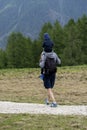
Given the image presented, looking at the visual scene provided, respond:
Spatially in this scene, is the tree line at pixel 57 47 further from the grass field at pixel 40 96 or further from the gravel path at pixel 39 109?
the gravel path at pixel 39 109

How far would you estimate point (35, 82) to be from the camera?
23609 mm

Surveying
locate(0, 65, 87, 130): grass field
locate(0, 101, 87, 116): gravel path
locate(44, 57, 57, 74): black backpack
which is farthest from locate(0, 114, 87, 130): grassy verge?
locate(44, 57, 57, 74): black backpack

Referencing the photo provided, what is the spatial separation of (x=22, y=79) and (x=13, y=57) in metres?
51.5

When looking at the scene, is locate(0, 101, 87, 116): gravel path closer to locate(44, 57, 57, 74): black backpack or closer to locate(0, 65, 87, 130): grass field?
locate(0, 65, 87, 130): grass field

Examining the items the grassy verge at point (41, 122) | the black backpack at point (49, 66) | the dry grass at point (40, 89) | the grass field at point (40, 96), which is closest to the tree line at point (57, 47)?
the dry grass at point (40, 89)

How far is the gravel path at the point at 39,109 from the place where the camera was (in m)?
13.1

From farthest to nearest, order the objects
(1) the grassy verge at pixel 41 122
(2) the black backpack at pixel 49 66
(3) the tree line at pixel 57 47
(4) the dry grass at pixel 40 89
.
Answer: (3) the tree line at pixel 57 47 < (4) the dry grass at pixel 40 89 < (2) the black backpack at pixel 49 66 < (1) the grassy verge at pixel 41 122

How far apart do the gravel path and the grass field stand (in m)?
0.82

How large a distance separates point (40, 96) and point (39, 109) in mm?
4228

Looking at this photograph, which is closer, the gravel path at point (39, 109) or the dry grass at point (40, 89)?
the gravel path at point (39, 109)

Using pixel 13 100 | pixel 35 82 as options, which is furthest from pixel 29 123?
pixel 35 82

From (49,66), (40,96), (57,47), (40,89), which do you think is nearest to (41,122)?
(49,66)

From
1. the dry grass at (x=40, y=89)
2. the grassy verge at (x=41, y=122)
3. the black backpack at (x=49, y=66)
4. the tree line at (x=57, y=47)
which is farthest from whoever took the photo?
the tree line at (x=57, y=47)

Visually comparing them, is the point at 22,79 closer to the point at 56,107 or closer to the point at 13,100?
the point at 13,100
